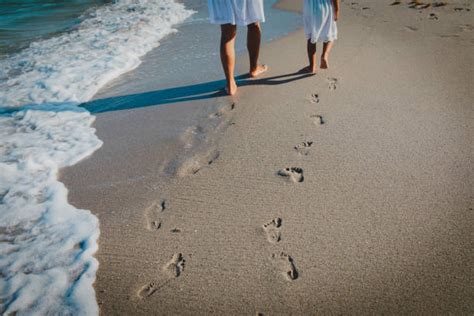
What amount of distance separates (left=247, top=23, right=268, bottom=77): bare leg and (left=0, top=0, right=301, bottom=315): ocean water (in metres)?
0.52

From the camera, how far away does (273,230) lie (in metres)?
1.95

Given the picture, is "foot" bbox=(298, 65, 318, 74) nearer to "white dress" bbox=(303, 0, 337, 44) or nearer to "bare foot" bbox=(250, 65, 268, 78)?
"white dress" bbox=(303, 0, 337, 44)

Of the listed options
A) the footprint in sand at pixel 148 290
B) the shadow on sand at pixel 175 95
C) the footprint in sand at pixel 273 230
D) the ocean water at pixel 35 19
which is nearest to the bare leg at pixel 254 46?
the shadow on sand at pixel 175 95

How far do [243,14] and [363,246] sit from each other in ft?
8.28

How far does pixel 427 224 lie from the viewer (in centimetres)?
187

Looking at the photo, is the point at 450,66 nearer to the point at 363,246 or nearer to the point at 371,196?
the point at 371,196

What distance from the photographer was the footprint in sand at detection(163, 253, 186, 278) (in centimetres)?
176

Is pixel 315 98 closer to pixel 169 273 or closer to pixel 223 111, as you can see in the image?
pixel 223 111

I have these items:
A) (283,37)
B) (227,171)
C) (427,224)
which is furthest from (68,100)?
(427,224)

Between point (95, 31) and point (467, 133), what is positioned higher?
point (95, 31)

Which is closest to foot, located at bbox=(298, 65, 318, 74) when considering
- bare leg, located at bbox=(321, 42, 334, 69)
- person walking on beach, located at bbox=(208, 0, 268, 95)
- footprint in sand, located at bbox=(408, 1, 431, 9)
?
bare leg, located at bbox=(321, 42, 334, 69)

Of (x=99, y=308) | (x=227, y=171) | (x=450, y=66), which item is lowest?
(x=99, y=308)

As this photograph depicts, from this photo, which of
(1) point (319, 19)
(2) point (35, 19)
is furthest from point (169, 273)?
(2) point (35, 19)

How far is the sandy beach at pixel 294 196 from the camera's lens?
5.34 feet
